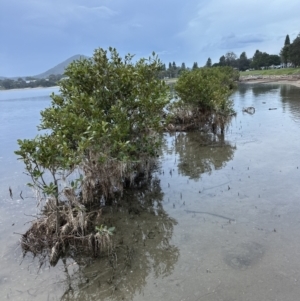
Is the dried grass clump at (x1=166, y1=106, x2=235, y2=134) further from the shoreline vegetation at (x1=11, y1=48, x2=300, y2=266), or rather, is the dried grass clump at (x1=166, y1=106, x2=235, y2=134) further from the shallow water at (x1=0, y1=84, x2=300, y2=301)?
the shoreline vegetation at (x1=11, y1=48, x2=300, y2=266)

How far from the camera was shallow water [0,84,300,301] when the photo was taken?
560cm

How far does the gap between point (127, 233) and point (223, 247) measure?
2.46m

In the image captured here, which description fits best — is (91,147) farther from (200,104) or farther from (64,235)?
(200,104)

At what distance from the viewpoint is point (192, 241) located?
7.08 metres

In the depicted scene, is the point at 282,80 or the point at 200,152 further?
the point at 282,80

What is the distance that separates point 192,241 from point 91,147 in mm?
3765

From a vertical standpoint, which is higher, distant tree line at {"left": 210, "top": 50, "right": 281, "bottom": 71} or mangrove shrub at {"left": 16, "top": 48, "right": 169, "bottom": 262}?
distant tree line at {"left": 210, "top": 50, "right": 281, "bottom": 71}

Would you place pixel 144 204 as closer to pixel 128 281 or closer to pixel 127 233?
pixel 127 233

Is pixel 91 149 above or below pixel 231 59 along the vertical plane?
below

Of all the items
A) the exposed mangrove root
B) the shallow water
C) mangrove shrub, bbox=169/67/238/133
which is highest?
mangrove shrub, bbox=169/67/238/133

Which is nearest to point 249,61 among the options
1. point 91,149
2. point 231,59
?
point 231,59

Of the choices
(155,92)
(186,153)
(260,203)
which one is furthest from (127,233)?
(186,153)

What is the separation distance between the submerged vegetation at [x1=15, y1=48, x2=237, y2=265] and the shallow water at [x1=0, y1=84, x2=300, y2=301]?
0.56m

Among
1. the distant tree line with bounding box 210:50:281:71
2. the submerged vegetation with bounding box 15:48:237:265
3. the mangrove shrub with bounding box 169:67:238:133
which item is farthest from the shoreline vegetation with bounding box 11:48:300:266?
the distant tree line with bounding box 210:50:281:71
